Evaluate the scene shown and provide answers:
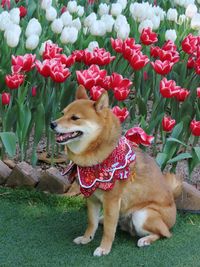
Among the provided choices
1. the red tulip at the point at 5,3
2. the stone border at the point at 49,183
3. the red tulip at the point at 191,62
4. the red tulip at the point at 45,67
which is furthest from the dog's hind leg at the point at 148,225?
the red tulip at the point at 5,3

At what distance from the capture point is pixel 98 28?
6312mm

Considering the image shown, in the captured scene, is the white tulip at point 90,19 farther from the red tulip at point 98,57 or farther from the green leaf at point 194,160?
the green leaf at point 194,160

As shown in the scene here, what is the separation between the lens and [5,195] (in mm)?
5125

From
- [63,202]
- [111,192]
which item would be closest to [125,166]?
[111,192]

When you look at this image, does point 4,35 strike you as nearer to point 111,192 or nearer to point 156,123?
point 156,123

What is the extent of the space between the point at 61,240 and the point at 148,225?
1.84 feet

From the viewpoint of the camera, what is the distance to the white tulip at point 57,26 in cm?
623

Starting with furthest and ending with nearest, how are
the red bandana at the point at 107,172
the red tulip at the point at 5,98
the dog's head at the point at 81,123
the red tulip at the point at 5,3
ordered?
the red tulip at the point at 5,3 < the red tulip at the point at 5,98 < the red bandana at the point at 107,172 < the dog's head at the point at 81,123

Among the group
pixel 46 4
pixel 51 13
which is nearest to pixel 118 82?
pixel 51 13

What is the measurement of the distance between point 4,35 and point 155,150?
4.99ft

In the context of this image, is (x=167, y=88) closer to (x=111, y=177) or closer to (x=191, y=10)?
(x=111, y=177)

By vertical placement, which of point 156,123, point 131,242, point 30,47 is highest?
point 30,47

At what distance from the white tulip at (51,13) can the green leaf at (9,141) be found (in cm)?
Result: 184

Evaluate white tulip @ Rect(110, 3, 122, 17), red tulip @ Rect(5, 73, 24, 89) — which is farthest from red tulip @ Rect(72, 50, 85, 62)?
white tulip @ Rect(110, 3, 122, 17)
